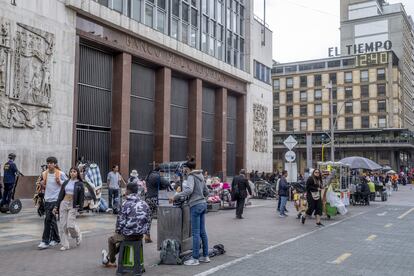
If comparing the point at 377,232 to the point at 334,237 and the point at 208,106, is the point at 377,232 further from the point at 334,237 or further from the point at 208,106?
the point at 208,106

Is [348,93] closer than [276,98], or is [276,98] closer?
[348,93]

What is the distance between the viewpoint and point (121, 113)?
2505cm

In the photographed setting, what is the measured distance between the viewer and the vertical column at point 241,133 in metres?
39.7

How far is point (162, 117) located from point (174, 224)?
20198 millimetres

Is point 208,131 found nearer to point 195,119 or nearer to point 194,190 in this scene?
point 195,119

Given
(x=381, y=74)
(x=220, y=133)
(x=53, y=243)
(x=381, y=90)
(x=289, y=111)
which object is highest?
(x=381, y=74)

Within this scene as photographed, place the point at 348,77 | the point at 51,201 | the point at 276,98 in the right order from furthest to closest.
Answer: the point at 276,98
the point at 348,77
the point at 51,201

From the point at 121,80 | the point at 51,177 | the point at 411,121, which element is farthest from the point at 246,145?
the point at 411,121

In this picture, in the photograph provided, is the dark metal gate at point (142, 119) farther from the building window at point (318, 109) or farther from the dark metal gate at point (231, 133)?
the building window at point (318, 109)

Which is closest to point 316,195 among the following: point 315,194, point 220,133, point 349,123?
point 315,194

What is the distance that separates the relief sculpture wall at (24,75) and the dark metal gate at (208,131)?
53.9 feet

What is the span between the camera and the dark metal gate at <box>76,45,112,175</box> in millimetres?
23438

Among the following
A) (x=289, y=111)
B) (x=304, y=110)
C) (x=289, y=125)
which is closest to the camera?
(x=304, y=110)

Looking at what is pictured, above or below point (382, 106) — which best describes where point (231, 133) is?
below
